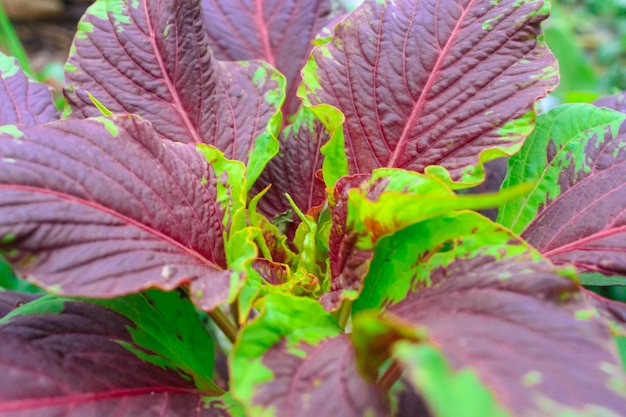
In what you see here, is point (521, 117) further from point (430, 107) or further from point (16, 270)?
point (16, 270)

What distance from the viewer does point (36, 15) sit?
3068 mm

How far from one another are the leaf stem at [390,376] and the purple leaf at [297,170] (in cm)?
34

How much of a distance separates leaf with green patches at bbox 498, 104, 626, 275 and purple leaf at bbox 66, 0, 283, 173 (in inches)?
13.8

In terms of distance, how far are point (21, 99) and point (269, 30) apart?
0.43 metres

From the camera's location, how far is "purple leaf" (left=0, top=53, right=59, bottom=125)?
0.78m

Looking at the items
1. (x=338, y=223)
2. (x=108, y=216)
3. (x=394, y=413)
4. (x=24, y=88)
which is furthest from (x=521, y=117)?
(x=24, y=88)

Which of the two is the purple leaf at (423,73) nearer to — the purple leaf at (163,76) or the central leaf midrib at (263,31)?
the purple leaf at (163,76)

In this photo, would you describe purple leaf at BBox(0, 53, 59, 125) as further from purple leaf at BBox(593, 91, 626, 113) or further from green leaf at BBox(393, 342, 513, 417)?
purple leaf at BBox(593, 91, 626, 113)

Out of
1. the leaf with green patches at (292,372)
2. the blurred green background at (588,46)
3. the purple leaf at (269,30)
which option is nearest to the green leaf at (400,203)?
the leaf with green patches at (292,372)

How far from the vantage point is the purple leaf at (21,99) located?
777mm

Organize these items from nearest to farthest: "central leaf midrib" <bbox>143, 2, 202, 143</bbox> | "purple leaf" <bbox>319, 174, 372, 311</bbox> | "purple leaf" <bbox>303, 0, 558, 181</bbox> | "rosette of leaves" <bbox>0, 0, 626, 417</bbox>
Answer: "rosette of leaves" <bbox>0, 0, 626, 417</bbox> → "purple leaf" <bbox>319, 174, 372, 311</bbox> → "purple leaf" <bbox>303, 0, 558, 181</bbox> → "central leaf midrib" <bbox>143, 2, 202, 143</bbox>

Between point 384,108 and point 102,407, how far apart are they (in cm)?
49

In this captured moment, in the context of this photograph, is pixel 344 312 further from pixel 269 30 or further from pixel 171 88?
pixel 269 30

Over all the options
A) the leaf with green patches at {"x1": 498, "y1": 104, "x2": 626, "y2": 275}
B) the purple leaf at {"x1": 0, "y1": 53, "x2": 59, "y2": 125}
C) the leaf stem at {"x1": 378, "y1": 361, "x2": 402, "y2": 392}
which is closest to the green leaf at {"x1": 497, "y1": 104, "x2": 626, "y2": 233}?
the leaf with green patches at {"x1": 498, "y1": 104, "x2": 626, "y2": 275}
